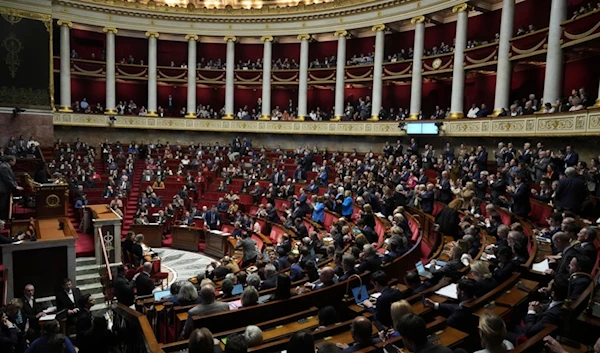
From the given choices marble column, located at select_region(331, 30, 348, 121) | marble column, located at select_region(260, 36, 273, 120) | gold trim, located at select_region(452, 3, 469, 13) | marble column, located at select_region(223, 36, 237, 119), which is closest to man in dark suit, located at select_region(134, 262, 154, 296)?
gold trim, located at select_region(452, 3, 469, 13)

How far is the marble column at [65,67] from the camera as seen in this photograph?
25266 millimetres

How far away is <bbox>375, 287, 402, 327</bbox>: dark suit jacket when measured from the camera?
189 inches

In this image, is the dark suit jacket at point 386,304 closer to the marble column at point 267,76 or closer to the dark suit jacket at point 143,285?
the dark suit jacket at point 143,285

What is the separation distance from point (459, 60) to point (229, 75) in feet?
48.0

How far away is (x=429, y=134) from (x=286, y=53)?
45.6 feet

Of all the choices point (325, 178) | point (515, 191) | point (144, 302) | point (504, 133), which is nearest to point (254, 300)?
point (144, 302)

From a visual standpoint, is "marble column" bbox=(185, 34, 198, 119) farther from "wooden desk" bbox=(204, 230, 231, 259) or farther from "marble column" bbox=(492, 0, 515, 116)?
"marble column" bbox=(492, 0, 515, 116)

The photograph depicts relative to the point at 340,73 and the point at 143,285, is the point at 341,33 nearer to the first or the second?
the point at 340,73

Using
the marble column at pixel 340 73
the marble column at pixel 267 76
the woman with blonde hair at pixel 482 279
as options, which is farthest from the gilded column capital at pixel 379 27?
the woman with blonde hair at pixel 482 279

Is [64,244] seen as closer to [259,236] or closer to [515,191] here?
[259,236]

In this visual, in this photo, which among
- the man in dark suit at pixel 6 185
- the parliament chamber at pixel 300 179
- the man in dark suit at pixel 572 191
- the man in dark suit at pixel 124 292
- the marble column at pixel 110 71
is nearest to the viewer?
the parliament chamber at pixel 300 179

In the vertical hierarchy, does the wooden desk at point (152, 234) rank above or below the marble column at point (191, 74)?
below

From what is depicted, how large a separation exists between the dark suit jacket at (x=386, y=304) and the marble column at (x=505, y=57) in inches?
605

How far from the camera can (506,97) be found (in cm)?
1834
